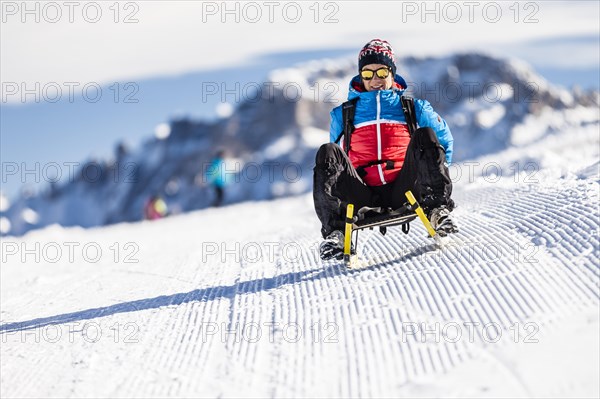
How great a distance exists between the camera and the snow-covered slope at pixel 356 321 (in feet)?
9.40

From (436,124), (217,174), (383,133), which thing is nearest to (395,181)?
(383,133)

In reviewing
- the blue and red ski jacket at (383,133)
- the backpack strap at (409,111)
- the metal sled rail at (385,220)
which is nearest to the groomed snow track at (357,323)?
the metal sled rail at (385,220)

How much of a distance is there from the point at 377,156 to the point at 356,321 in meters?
1.54

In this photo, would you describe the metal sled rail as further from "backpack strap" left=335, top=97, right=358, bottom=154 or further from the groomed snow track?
"backpack strap" left=335, top=97, right=358, bottom=154

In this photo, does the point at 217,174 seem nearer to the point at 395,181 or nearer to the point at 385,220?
the point at 395,181

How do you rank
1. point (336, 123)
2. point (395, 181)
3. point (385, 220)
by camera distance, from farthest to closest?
point (336, 123) < point (395, 181) < point (385, 220)

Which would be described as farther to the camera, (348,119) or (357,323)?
(348,119)

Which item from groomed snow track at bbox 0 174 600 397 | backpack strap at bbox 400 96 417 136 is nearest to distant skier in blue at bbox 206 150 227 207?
groomed snow track at bbox 0 174 600 397

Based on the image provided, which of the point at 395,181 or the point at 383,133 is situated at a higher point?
the point at 383,133

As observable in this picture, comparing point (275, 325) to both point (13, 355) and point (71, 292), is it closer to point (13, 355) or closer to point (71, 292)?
point (13, 355)

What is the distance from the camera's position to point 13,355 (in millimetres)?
3633

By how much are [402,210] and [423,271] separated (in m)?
0.54

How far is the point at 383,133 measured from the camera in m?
4.71

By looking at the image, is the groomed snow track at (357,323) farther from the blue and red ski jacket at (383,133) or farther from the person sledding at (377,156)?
the blue and red ski jacket at (383,133)
